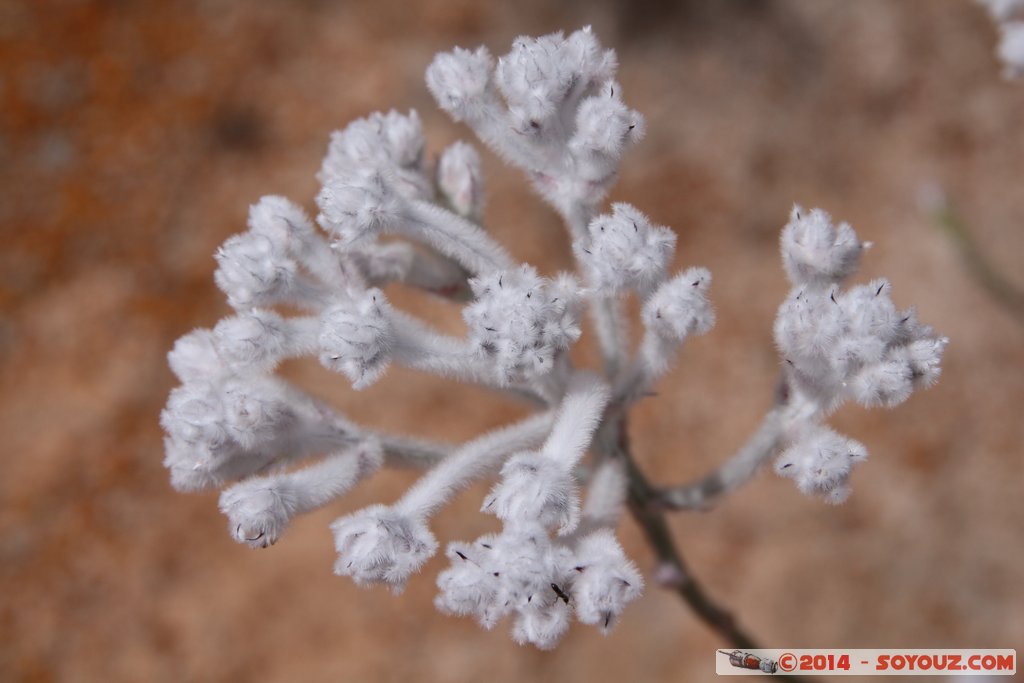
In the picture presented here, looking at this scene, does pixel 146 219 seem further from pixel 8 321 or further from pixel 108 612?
pixel 108 612

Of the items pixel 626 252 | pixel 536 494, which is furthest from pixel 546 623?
pixel 626 252

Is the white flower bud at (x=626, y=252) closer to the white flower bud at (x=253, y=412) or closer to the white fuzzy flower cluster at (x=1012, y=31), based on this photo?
the white flower bud at (x=253, y=412)

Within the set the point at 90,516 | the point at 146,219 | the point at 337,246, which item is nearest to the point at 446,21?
the point at 146,219

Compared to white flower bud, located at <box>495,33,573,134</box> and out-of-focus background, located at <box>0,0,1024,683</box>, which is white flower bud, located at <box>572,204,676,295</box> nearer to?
white flower bud, located at <box>495,33,573,134</box>

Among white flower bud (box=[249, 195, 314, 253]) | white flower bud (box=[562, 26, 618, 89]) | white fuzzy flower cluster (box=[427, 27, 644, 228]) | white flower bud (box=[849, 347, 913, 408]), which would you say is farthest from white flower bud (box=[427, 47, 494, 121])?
white flower bud (box=[849, 347, 913, 408])

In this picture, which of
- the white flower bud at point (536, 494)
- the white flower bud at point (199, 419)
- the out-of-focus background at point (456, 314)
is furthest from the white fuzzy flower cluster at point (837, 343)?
the out-of-focus background at point (456, 314)

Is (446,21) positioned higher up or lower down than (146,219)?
higher up
